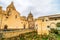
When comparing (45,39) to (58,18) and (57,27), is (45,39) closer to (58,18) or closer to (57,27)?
(57,27)

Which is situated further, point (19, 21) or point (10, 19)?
point (19, 21)

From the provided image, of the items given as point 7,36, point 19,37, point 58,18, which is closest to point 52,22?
point 58,18

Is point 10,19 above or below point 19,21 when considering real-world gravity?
above

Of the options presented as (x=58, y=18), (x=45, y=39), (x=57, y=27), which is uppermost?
(x=58, y=18)

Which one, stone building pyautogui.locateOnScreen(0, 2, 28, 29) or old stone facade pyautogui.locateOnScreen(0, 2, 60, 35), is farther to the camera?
stone building pyautogui.locateOnScreen(0, 2, 28, 29)

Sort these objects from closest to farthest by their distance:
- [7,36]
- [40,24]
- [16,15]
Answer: [7,36] < [40,24] < [16,15]

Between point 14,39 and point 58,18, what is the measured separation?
490 centimetres

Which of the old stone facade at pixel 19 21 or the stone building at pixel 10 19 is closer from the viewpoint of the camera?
the old stone facade at pixel 19 21

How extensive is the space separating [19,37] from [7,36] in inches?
36.6

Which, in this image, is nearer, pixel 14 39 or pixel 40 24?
pixel 14 39

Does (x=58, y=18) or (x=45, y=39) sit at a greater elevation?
(x=58, y=18)

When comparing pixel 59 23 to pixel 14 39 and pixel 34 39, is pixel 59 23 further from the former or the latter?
pixel 14 39

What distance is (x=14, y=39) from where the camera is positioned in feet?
30.0

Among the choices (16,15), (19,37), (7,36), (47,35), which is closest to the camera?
(7,36)
